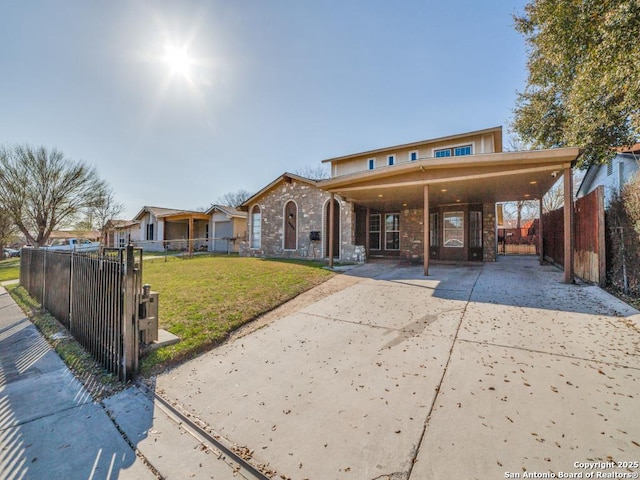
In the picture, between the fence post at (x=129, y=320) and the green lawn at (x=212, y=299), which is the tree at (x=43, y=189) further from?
the fence post at (x=129, y=320)

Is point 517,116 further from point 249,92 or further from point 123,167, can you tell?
point 123,167

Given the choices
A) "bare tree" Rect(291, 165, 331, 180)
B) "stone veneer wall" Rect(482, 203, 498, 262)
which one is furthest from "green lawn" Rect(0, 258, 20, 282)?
"bare tree" Rect(291, 165, 331, 180)

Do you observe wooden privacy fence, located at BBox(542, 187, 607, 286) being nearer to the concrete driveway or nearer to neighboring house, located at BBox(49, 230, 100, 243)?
the concrete driveway

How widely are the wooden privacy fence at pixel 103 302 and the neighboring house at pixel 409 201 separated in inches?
275

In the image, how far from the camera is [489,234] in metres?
11.4

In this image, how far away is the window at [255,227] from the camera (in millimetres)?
16047

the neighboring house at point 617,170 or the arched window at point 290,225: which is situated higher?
the neighboring house at point 617,170

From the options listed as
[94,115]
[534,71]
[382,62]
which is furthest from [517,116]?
[94,115]

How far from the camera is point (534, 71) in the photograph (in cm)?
960

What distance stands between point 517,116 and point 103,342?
14.3 m

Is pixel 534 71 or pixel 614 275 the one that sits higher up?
pixel 534 71

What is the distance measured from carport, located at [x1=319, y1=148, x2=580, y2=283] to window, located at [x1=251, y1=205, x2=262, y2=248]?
6.00 metres

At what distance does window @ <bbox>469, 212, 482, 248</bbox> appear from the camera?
1157 centimetres

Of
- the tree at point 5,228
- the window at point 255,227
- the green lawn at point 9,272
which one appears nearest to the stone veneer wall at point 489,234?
the window at point 255,227
